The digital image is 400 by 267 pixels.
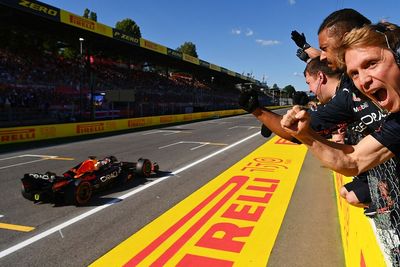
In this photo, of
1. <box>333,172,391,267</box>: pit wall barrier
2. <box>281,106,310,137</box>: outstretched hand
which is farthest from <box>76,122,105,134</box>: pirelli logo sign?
<box>281,106,310,137</box>: outstretched hand

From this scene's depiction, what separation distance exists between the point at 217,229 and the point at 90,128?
1721 centimetres

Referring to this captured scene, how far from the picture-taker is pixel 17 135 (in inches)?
642

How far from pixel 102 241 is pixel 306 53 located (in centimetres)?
377

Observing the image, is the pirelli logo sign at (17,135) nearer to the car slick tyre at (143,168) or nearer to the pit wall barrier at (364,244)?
the car slick tyre at (143,168)

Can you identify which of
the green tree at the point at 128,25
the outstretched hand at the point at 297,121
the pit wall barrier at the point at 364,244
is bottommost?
the pit wall barrier at the point at 364,244

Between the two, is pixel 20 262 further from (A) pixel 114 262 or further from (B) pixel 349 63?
(B) pixel 349 63

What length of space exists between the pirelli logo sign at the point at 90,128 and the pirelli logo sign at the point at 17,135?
3214 millimetres

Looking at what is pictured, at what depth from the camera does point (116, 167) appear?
7.82m

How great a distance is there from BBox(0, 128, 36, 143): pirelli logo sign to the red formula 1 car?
1002cm

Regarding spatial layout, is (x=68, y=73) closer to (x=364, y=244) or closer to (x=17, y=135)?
(x=17, y=135)

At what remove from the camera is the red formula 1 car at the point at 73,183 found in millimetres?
6509

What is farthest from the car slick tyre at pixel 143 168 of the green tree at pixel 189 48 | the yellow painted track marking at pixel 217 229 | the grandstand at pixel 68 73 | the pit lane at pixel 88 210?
the green tree at pixel 189 48

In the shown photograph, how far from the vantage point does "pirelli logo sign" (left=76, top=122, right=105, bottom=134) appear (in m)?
20.2

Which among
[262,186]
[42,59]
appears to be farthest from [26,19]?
[262,186]
